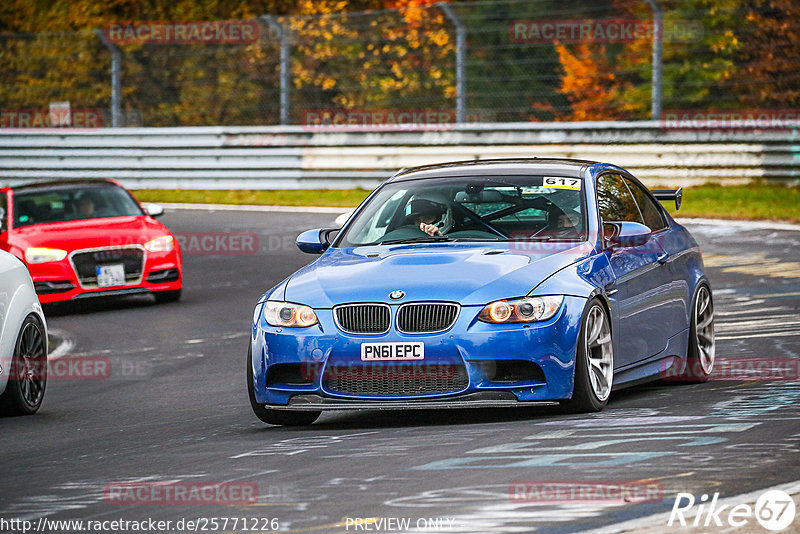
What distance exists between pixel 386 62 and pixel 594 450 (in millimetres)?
20269

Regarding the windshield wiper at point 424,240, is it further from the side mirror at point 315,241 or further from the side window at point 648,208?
the side window at point 648,208

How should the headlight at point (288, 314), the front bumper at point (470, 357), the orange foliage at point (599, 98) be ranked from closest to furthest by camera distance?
the front bumper at point (470, 357), the headlight at point (288, 314), the orange foliage at point (599, 98)

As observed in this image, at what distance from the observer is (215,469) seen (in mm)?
7383

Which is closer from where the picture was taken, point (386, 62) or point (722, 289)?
point (722, 289)

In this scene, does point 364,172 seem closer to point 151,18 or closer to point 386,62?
point 386,62

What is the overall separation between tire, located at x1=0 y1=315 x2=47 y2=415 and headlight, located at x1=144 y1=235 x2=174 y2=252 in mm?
6404

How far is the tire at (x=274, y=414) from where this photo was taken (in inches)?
345

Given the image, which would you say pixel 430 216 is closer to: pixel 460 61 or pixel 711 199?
pixel 711 199

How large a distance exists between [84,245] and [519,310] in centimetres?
946

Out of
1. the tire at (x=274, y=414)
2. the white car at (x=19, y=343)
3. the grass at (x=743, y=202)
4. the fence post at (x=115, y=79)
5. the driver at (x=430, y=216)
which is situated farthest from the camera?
the fence post at (x=115, y=79)

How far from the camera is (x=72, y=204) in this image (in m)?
17.9

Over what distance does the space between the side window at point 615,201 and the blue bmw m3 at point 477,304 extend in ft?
0.06

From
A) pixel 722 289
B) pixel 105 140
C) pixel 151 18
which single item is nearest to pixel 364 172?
pixel 105 140

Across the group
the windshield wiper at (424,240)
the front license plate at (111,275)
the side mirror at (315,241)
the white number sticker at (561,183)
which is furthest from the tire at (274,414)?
the front license plate at (111,275)
